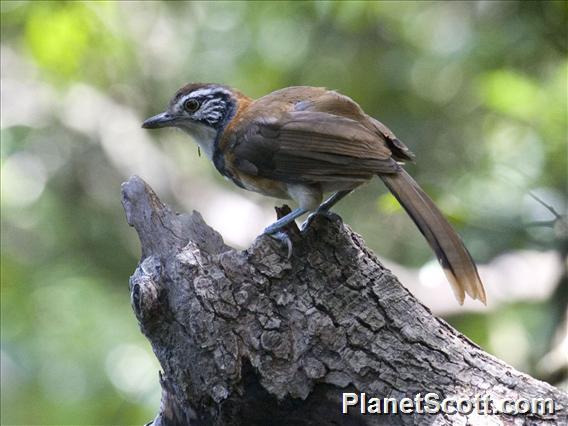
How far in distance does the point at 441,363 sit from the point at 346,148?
106cm

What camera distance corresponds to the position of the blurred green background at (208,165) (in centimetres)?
614

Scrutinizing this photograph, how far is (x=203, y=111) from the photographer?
4.61 m

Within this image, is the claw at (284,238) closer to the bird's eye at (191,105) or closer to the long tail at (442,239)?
the long tail at (442,239)

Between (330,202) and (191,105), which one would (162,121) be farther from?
(330,202)

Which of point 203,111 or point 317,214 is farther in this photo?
point 203,111

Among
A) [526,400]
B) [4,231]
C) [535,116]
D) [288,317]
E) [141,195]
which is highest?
[4,231]

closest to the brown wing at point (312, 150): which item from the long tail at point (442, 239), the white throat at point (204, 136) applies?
the long tail at point (442, 239)

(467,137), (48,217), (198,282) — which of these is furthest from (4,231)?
(198,282)

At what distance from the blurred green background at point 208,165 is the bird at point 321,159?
1.38m

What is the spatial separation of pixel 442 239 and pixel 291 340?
2.73 feet

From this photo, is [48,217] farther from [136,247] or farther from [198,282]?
[198,282]

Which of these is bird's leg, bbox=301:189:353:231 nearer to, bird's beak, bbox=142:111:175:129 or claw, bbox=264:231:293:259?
claw, bbox=264:231:293:259

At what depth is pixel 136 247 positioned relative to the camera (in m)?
9.32

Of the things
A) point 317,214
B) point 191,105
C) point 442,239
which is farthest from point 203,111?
point 442,239
